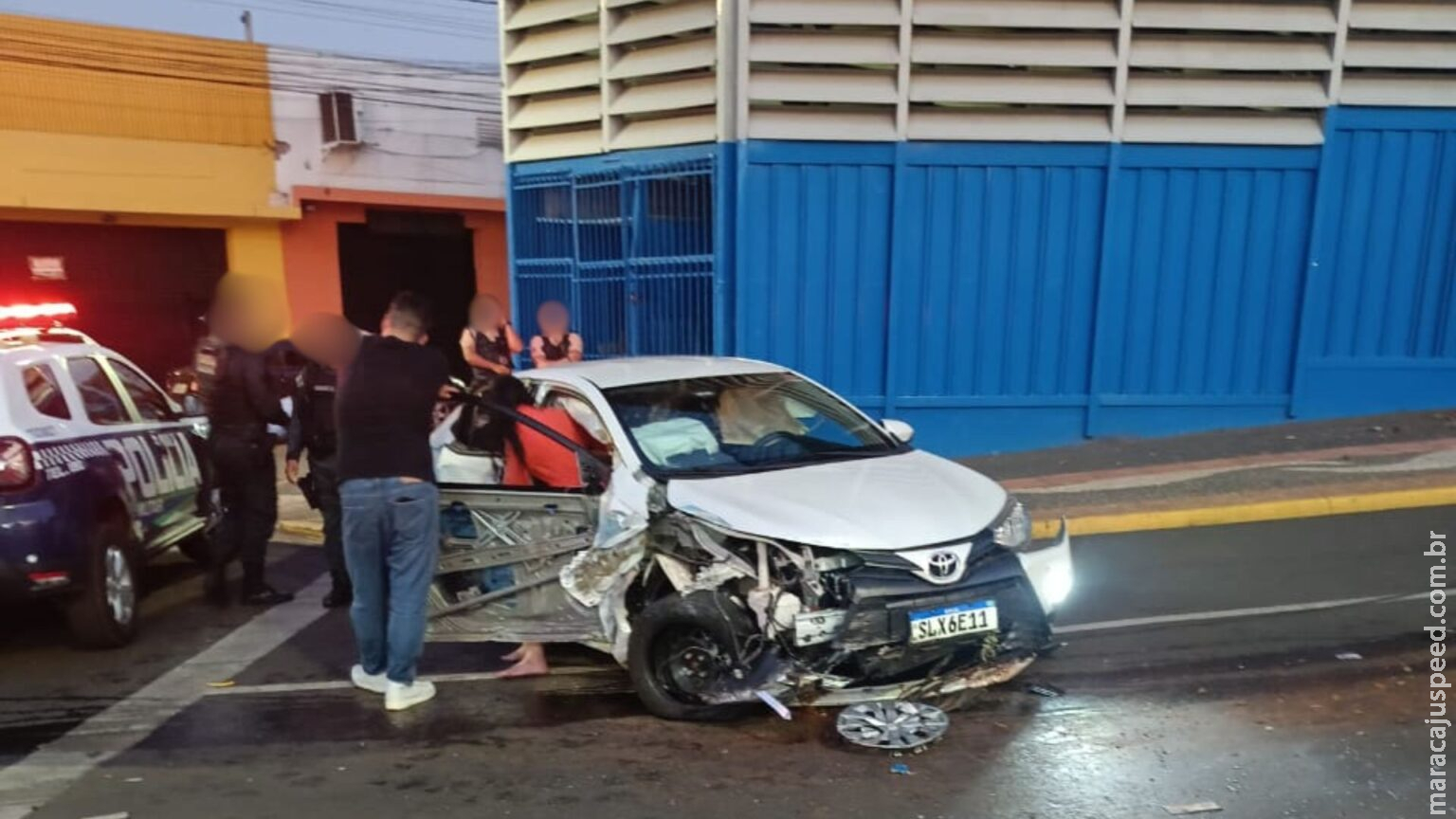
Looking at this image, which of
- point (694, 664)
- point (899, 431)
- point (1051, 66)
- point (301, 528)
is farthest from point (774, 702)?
point (1051, 66)

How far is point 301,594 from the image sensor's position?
6.13m

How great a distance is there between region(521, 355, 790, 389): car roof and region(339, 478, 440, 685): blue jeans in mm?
1007

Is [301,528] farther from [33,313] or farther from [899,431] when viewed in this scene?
[899,431]

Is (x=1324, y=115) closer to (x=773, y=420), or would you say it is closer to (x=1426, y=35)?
(x=1426, y=35)

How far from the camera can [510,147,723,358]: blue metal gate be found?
30.3 feet

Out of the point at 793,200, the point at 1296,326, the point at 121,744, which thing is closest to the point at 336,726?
the point at 121,744

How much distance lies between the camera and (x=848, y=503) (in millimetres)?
3912

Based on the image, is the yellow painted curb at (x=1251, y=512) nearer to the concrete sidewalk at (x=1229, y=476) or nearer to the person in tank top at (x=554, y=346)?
the concrete sidewalk at (x=1229, y=476)

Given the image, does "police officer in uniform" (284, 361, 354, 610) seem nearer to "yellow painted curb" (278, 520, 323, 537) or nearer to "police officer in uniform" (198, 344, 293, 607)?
"police officer in uniform" (198, 344, 293, 607)

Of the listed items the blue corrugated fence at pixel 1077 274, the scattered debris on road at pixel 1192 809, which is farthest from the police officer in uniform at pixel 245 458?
the scattered debris on road at pixel 1192 809

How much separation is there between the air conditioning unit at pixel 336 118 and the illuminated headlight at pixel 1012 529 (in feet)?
49.4

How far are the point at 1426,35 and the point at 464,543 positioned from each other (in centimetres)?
1011

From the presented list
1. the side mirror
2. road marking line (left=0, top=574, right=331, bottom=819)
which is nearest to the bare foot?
road marking line (left=0, top=574, right=331, bottom=819)

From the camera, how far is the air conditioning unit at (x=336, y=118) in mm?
16031
